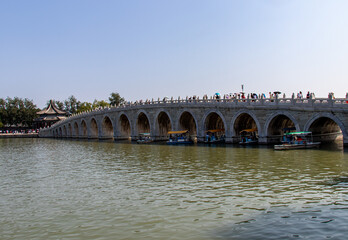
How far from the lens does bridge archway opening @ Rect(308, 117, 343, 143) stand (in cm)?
2950

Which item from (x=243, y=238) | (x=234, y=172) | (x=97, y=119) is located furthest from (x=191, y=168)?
(x=97, y=119)

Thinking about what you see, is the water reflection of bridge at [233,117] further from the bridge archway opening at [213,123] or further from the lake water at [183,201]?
the lake water at [183,201]

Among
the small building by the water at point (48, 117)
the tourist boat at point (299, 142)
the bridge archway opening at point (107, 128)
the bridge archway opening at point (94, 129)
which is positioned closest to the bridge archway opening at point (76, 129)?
the bridge archway opening at point (94, 129)

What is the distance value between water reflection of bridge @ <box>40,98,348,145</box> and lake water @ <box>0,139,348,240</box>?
670cm

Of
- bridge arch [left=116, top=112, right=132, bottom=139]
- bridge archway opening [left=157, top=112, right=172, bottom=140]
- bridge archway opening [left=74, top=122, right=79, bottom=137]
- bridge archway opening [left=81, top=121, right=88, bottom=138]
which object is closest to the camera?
bridge archway opening [left=157, top=112, right=172, bottom=140]

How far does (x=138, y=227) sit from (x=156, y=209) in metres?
1.76

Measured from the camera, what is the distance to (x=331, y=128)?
32562 millimetres

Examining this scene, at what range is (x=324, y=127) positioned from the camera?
31156 millimetres

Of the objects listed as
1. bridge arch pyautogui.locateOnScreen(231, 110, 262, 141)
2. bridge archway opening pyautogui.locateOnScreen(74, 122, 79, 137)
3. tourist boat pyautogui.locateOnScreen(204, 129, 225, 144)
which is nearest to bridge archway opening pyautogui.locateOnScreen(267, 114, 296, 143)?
bridge arch pyautogui.locateOnScreen(231, 110, 262, 141)

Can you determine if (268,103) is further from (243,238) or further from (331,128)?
(243,238)

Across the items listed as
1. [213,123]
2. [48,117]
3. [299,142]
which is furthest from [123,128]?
[48,117]

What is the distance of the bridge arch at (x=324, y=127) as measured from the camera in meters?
26.3

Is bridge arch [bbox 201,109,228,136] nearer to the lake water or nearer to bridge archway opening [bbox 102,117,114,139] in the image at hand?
the lake water

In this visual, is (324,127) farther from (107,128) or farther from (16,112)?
(16,112)
